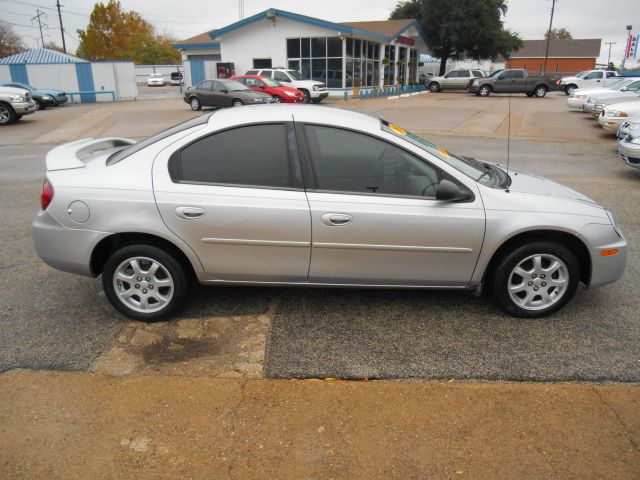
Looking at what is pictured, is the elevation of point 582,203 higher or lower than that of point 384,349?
higher

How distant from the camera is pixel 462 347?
3619 millimetres

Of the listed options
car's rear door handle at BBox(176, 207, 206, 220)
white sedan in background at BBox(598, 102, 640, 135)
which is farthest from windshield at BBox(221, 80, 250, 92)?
car's rear door handle at BBox(176, 207, 206, 220)

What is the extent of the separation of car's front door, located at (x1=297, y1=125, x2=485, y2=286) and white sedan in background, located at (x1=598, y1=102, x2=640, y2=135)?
1254cm

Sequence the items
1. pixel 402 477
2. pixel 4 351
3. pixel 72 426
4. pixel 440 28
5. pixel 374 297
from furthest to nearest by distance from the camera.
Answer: pixel 440 28 → pixel 374 297 → pixel 4 351 → pixel 72 426 → pixel 402 477

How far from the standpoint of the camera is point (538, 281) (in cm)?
391

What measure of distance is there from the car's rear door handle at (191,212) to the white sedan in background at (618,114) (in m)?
13.7

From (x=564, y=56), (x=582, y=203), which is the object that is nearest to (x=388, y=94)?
(x=582, y=203)

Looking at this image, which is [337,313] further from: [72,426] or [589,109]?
[589,109]

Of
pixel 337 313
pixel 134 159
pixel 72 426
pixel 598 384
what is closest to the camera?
pixel 72 426

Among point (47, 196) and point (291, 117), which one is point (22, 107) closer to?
point (47, 196)

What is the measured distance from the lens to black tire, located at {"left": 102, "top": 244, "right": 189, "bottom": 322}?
3777 mm

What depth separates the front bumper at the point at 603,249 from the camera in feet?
12.5

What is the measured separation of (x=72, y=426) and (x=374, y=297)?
2.44 metres

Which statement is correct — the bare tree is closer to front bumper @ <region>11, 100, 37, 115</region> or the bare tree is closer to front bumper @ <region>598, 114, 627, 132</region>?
front bumper @ <region>11, 100, 37, 115</region>
